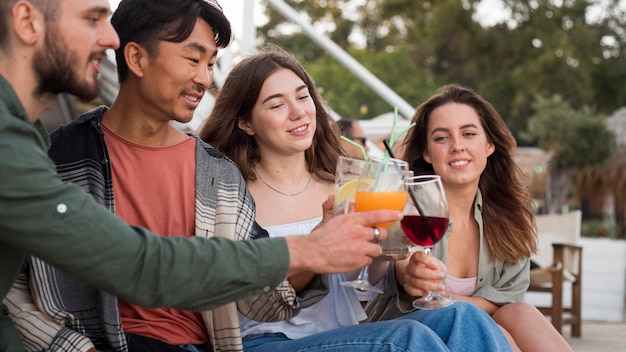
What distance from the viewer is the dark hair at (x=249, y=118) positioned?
3.07m

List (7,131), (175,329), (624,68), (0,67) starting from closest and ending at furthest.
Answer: (7,131) < (0,67) < (175,329) < (624,68)

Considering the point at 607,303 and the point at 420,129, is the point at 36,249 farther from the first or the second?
the point at 607,303

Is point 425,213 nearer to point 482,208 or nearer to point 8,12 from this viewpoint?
point 8,12

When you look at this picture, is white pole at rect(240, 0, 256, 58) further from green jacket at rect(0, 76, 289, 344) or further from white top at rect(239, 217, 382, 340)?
green jacket at rect(0, 76, 289, 344)

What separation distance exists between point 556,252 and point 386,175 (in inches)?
230

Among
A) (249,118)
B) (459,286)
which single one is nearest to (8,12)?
(249,118)

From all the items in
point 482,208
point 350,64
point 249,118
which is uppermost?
point 350,64

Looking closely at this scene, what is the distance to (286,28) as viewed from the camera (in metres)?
38.2

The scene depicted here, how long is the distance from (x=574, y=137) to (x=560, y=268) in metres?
15.5

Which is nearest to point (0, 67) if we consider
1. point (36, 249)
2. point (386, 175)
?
point (36, 249)

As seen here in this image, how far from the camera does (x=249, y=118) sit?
3.10 m

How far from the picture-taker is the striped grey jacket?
2.20 meters

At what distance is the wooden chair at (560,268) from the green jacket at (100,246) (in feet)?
18.3

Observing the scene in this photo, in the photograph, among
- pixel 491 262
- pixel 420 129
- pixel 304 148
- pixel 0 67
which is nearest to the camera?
pixel 0 67
